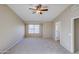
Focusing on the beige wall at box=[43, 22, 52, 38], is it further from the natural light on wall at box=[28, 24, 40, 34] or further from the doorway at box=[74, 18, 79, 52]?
the doorway at box=[74, 18, 79, 52]

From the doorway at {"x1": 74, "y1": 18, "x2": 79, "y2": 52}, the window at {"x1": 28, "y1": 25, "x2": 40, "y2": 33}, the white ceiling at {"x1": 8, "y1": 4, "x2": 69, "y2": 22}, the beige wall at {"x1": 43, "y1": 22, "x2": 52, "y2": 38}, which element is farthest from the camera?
the window at {"x1": 28, "y1": 25, "x2": 40, "y2": 33}

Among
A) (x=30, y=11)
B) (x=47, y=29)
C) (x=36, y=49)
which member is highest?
(x=30, y=11)

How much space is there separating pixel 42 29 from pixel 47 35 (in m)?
0.96

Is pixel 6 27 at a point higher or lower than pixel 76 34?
higher

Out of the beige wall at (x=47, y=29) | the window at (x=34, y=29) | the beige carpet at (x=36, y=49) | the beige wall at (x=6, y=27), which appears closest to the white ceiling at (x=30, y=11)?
the beige wall at (x=6, y=27)

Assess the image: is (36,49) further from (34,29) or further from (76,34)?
(34,29)

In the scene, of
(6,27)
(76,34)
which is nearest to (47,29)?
(76,34)

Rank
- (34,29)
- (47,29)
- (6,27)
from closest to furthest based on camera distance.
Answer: (6,27) < (47,29) < (34,29)

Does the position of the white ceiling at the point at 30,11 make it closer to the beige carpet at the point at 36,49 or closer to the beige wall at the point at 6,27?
the beige wall at the point at 6,27

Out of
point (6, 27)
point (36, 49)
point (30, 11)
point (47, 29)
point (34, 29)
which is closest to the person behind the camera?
point (6, 27)

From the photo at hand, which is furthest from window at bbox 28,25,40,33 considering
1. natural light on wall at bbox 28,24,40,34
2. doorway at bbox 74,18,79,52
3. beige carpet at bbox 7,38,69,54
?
doorway at bbox 74,18,79,52
